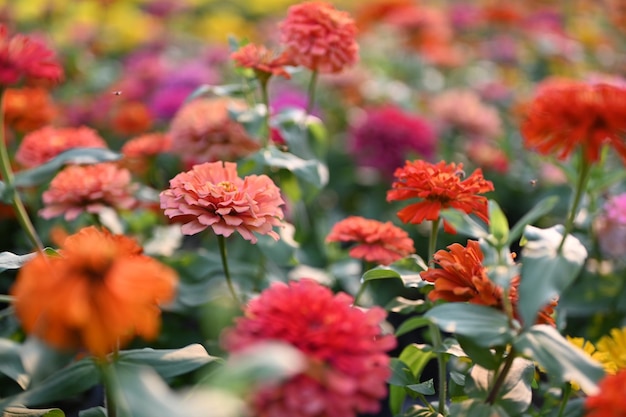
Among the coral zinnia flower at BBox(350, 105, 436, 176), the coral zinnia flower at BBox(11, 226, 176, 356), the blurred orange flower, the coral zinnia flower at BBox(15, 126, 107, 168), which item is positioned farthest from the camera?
the coral zinnia flower at BBox(350, 105, 436, 176)

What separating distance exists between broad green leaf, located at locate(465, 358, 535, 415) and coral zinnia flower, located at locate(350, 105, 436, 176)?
977mm

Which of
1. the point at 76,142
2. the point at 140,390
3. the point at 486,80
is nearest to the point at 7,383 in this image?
the point at 76,142

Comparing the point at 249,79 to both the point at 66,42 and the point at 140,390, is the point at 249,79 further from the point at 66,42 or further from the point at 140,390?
the point at 66,42

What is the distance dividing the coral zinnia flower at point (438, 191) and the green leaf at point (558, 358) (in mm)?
207

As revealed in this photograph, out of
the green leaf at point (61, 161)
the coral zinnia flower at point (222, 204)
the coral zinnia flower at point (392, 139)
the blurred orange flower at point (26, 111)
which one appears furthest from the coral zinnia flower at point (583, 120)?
the blurred orange flower at point (26, 111)

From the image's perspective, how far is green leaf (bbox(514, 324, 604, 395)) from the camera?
0.66 metres

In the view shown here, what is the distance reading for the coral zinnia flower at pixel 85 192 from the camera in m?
1.05

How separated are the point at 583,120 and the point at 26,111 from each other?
129cm

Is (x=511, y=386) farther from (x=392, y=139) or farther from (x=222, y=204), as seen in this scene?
(x=392, y=139)

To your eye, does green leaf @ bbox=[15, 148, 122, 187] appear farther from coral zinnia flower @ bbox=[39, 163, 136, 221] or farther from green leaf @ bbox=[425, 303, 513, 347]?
green leaf @ bbox=[425, 303, 513, 347]

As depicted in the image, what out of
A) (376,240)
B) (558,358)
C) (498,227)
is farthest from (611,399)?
(376,240)

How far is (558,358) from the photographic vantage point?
67 cm

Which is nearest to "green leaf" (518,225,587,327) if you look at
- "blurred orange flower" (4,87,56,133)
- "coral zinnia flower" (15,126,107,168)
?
"coral zinnia flower" (15,126,107,168)

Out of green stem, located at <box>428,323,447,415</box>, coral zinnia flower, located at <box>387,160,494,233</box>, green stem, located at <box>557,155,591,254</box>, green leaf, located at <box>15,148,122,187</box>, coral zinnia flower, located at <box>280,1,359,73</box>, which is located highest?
coral zinnia flower, located at <box>280,1,359,73</box>
